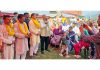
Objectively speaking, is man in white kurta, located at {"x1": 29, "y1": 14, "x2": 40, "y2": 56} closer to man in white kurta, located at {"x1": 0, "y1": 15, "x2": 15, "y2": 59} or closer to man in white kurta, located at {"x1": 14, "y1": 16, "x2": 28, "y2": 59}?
man in white kurta, located at {"x1": 14, "y1": 16, "x2": 28, "y2": 59}

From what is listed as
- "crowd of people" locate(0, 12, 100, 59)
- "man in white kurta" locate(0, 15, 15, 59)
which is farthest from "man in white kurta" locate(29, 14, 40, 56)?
"man in white kurta" locate(0, 15, 15, 59)

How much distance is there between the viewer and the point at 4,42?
2537mm

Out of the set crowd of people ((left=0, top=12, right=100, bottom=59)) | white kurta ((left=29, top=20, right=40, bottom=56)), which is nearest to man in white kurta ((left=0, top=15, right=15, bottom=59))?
crowd of people ((left=0, top=12, right=100, bottom=59))

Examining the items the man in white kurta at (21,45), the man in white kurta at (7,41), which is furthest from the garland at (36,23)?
the man in white kurta at (7,41)

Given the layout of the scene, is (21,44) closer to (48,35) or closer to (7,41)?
(7,41)

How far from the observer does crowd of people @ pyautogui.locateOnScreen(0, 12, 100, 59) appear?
8.31ft

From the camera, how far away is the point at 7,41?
2.54 meters

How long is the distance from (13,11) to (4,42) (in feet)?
1.01

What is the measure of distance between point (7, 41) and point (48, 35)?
395 millimetres

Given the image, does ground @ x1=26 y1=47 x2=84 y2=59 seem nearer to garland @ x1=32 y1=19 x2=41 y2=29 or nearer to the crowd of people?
the crowd of people

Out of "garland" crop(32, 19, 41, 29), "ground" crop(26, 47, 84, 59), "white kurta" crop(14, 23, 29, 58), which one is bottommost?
"ground" crop(26, 47, 84, 59)

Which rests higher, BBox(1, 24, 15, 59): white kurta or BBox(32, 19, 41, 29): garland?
BBox(32, 19, 41, 29): garland
